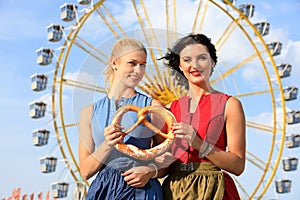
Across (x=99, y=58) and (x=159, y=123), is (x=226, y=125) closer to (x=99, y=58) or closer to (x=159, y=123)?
(x=159, y=123)

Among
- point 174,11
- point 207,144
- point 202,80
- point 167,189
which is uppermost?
point 174,11

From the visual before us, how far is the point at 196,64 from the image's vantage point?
2018mm

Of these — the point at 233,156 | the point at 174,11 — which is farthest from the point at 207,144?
the point at 174,11

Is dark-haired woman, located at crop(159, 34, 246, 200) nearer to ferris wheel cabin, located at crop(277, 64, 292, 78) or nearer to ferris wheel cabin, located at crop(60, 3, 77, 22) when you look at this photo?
ferris wheel cabin, located at crop(60, 3, 77, 22)

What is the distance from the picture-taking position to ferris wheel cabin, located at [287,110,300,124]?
11.0 metres

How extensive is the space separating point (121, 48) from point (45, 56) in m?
8.33

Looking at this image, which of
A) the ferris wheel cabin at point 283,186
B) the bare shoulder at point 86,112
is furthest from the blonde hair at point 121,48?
the ferris wheel cabin at point 283,186

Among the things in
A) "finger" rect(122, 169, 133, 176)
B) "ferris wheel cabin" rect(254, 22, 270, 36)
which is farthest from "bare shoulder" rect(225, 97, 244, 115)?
"ferris wheel cabin" rect(254, 22, 270, 36)

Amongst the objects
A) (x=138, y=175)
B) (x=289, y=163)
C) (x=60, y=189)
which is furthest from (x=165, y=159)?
(x=289, y=163)

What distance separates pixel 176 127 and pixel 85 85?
0.42 metres

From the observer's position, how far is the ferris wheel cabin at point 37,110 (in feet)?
32.9

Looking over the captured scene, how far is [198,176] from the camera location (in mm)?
1988

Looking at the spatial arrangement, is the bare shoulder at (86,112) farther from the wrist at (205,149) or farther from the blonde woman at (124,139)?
the wrist at (205,149)

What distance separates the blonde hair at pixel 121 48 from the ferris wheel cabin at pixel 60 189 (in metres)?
8.12
